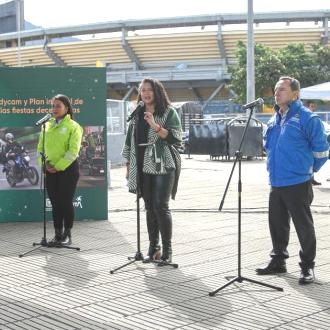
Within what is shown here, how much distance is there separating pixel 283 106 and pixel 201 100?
57.8 metres

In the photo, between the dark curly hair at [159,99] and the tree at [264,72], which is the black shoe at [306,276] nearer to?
the dark curly hair at [159,99]

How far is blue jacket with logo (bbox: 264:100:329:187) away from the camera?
5711mm

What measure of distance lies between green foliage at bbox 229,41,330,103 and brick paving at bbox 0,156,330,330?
35.5 meters

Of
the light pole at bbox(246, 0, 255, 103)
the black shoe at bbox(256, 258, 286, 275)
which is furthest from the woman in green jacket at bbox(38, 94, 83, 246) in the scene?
the light pole at bbox(246, 0, 255, 103)

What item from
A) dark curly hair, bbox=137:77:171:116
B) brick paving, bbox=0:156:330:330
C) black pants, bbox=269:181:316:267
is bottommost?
brick paving, bbox=0:156:330:330

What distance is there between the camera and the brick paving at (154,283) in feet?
15.7

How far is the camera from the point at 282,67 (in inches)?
1746

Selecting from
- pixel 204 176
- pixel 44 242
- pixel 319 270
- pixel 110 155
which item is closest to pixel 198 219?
pixel 44 242

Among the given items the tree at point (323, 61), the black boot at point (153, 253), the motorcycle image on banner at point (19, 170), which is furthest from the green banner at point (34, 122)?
the tree at point (323, 61)

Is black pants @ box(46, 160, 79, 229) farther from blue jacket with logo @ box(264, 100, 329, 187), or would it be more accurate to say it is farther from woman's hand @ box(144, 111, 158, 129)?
blue jacket with logo @ box(264, 100, 329, 187)

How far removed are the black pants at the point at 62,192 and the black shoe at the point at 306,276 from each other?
313 cm

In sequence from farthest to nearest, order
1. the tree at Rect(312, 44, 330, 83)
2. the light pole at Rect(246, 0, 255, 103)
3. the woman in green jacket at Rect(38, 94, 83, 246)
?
the tree at Rect(312, 44, 330, 83)
the light pole at Rect(246, 0, 255, 103)
the woman in green jacket at Rect(38, 94, 83, 246)

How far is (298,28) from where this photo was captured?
5547cm

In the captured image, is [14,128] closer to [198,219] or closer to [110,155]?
[198,219]
